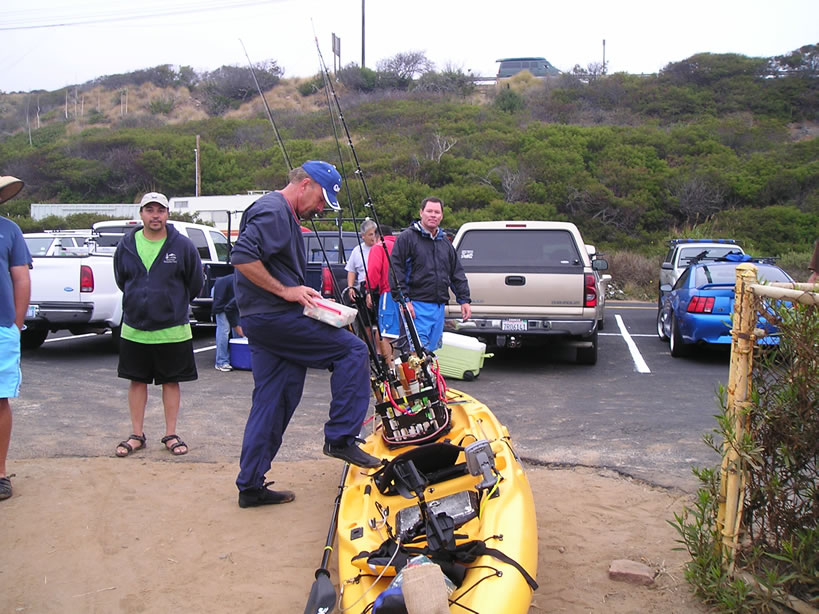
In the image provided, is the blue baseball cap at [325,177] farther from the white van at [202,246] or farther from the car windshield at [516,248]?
the white van at [202,246]

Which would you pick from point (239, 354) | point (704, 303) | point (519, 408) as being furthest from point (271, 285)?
point (704, 303)

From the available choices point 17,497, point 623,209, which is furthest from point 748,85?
point 17,497

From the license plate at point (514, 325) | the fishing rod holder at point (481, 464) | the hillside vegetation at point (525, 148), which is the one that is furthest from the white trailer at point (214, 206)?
the fishing rod holder at point (481, 464)

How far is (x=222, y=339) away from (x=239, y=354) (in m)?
0.29

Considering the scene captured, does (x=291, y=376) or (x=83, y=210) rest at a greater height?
(x=83, y=210)

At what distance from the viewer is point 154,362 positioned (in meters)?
5.73

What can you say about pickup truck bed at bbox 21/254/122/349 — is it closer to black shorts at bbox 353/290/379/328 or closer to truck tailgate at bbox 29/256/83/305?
truck tailgate at bbox 29/256/83/305

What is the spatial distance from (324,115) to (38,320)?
148ft

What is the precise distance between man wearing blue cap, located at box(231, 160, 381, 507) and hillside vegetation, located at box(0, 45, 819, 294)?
21.5 m

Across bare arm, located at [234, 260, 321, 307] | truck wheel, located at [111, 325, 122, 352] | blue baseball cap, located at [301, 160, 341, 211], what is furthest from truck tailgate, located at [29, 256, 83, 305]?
blue baseball cap, located at [301, 160, 341, 211]

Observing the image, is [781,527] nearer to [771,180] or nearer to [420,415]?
[420,415]

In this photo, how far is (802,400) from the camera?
10.5 feet

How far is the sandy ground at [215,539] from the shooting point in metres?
3.65

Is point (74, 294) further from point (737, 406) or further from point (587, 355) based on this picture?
point (737, 406)
